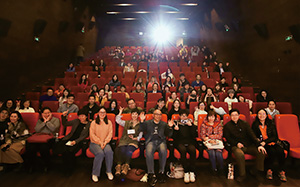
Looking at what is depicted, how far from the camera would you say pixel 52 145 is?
231 centimetres

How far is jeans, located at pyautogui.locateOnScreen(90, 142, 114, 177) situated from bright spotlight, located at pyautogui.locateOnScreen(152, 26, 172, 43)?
12469mm

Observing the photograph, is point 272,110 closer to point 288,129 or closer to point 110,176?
point 288,129

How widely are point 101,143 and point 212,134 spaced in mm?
1495

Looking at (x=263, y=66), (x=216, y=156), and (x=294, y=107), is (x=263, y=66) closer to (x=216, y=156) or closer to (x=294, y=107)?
(x=294, y=107)

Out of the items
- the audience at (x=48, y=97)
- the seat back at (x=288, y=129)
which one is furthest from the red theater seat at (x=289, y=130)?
the audience at (x=48, y=97)

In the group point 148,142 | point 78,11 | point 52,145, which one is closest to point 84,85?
point 52,145

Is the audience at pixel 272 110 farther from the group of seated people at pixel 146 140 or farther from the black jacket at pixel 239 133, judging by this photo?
the black jacket at pixel 239 133

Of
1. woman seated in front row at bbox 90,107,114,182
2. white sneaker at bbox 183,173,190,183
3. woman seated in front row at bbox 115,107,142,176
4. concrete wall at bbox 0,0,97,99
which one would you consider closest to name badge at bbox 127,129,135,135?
woman seated in front row at bbox 115,107,142,176

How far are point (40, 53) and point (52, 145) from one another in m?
3.75

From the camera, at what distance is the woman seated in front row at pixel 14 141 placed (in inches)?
86.9

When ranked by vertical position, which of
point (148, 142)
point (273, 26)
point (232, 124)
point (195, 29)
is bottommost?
point (148, 142)

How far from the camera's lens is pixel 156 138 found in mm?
2346

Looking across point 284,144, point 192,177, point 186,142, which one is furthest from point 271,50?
point 192,177

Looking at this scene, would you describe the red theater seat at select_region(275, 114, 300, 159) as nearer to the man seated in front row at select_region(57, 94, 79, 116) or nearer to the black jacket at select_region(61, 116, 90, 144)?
the black jacket at select_region(61, 116, 90, 144)
